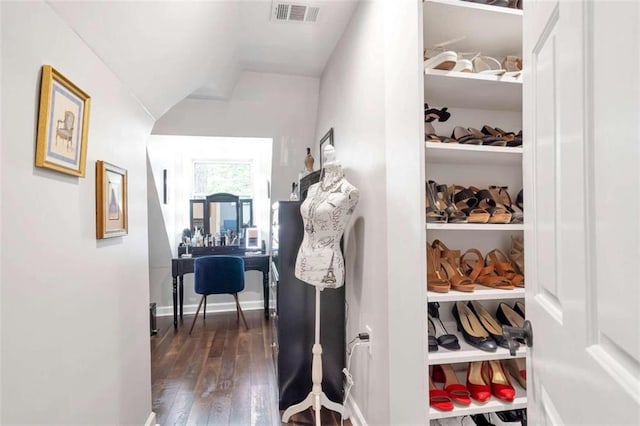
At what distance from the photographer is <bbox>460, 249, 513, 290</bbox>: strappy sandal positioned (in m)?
1.48

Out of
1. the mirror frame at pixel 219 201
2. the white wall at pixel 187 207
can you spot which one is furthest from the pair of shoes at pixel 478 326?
the mirror frame at pixel 219 201

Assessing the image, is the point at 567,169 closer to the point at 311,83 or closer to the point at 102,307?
the point at 102,307

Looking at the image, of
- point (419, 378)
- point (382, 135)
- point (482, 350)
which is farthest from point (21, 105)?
point (482, 350)

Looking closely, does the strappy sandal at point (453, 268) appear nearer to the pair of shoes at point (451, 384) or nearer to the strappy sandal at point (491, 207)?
the strappy sandal at point (491, 207)

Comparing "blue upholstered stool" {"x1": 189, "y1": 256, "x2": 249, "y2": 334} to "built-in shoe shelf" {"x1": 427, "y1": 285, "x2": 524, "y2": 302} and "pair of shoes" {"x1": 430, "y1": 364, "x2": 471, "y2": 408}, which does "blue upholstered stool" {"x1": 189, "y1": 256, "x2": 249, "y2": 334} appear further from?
"built-in shoe shelf" {"x1": 427, "y1": 285, "x2": 524, "y2": 302}

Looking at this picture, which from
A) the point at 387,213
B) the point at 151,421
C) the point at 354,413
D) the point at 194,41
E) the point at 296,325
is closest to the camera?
the point at 387,213

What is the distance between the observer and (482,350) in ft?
4.69

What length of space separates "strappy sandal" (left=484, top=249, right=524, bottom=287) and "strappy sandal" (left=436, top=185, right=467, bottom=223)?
0.36m

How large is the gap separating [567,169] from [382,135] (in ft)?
3.75

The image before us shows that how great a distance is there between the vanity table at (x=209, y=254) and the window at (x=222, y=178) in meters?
0.80

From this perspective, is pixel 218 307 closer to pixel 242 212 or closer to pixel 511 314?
pixel 242 212

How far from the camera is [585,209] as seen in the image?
484mm

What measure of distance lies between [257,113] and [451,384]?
8.76ft

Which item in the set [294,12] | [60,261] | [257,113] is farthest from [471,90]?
[257,113]
